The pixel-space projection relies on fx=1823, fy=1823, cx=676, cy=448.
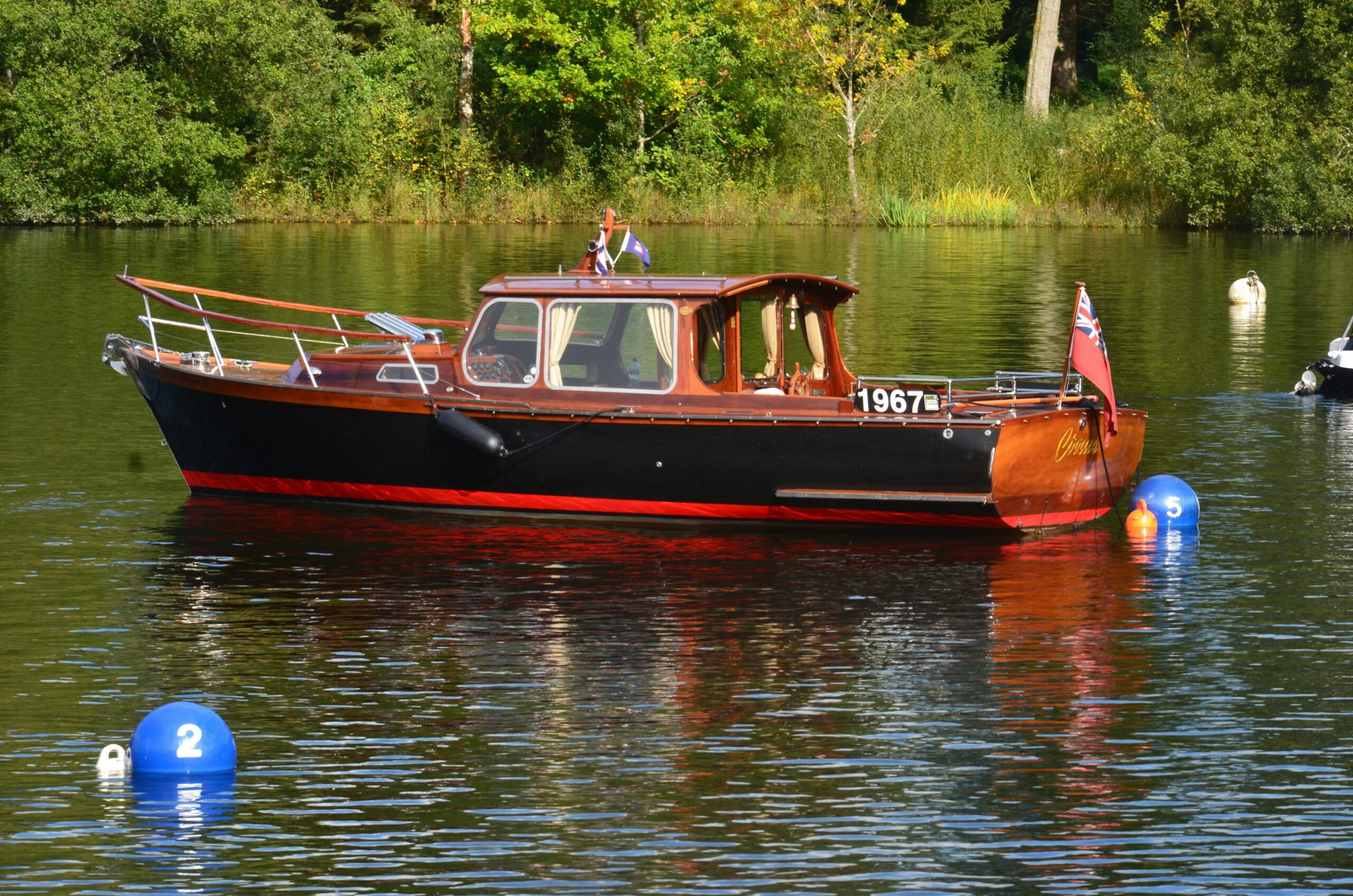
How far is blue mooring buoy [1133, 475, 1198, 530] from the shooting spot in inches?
654

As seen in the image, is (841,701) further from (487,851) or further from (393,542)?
(393,542)

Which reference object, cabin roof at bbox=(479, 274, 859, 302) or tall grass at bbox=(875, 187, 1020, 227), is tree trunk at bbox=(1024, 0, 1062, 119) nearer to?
tall grass at bbox=(875, 187, 1020, 227)

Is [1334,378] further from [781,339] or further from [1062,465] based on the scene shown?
[781,339]

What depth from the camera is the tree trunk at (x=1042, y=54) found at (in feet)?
206

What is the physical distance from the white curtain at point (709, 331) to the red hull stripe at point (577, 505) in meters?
1.28

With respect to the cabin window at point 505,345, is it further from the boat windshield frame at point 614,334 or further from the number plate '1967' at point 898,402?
the number plate '1967' at point 898,402

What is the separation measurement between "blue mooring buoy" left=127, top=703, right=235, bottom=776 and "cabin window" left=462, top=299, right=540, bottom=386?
756 centimetres

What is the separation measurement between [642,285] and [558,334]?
0.94 m

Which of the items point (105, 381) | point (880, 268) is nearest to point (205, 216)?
point (880, 268)

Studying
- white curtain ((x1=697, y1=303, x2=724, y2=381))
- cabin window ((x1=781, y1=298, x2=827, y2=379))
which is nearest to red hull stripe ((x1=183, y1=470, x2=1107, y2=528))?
white curtain ((x1=697, y1=303, x2=724, y2=381))

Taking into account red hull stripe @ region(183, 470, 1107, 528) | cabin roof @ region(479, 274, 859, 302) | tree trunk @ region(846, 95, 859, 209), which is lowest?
red hull stripe @ region(183, 470, 1107, 528)

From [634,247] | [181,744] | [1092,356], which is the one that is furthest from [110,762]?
[634,247]

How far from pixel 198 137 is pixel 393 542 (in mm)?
41747

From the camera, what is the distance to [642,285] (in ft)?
55.5
